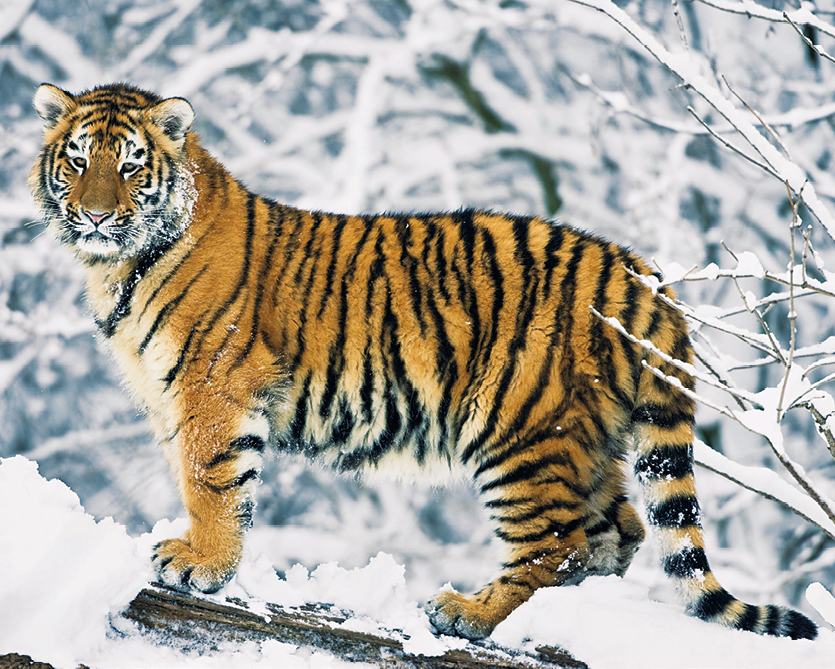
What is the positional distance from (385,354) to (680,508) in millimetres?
1337

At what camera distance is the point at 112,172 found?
12.3 feet

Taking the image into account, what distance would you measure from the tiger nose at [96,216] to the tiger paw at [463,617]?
6.73 ft

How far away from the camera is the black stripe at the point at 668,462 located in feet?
11.0

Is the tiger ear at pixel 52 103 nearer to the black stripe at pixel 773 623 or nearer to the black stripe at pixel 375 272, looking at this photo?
the black stripe at pixel 375 272

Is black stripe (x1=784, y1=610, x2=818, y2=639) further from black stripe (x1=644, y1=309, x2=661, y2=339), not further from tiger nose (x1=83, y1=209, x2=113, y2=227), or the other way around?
tiger nose (x1=83, y1=209, x2=113, y2=227)

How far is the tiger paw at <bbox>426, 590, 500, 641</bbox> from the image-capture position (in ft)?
10.8

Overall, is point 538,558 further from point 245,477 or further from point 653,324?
point 245,477

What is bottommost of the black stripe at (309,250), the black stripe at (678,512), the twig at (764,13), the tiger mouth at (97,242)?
the black stripe at (678,512)

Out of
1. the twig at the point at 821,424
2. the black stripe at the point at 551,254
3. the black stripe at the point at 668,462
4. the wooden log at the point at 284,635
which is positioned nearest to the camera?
the twig at the point at 821,424

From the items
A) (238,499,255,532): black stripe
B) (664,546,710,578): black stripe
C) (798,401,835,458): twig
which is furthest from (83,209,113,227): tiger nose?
(798,401,835,458): twig

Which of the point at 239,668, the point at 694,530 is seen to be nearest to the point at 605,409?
the point at 694,530

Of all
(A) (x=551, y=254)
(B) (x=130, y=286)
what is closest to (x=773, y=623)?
(A) (x=551, y=254)

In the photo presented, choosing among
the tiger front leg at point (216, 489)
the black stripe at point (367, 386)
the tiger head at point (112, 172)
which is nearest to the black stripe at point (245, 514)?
the tiger front leg at point (216, 489)

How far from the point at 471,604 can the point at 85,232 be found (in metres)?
2.18
